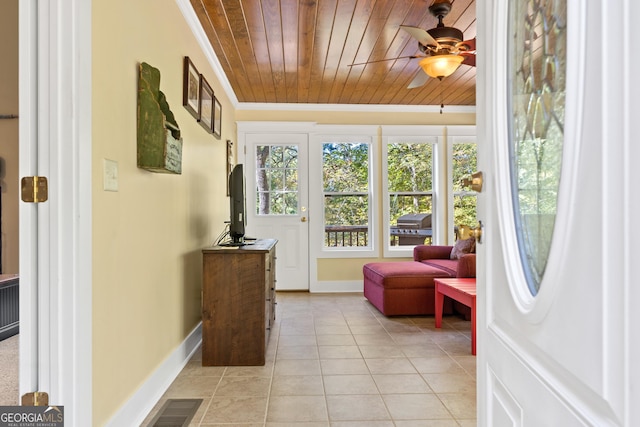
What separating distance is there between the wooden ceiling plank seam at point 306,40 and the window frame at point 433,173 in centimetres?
144

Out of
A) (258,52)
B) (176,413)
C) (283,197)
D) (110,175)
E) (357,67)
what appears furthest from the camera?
(283,197)

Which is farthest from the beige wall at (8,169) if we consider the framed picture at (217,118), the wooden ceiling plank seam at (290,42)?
the wooden ceiling plank seam at (290,42)

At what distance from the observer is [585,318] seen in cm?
54

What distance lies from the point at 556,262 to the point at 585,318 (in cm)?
11

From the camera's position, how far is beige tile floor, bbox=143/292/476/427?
81.8 inches

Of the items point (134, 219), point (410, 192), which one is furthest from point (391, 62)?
point (134, 219)

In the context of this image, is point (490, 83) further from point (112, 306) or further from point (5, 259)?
point (5, 259)

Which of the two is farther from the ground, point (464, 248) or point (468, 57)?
point (468, 57)

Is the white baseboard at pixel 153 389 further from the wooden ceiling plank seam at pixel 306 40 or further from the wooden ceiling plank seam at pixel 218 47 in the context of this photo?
the wooden ceiling plank seam at pixel 306 40

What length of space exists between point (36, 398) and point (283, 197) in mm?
4115

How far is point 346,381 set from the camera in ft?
8.27

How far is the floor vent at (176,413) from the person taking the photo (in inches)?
Result: 78.5

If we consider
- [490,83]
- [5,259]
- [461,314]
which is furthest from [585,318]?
[5,259]

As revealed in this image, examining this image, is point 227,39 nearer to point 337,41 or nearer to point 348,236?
point 337,41
